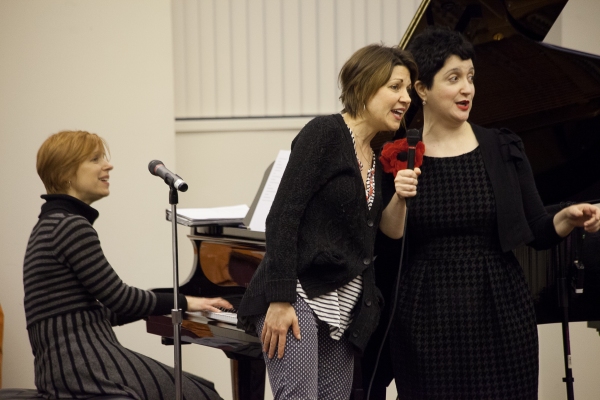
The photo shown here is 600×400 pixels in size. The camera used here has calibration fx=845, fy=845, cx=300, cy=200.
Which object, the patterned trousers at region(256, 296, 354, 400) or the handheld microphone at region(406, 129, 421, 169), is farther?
the handheld microphone at region(406, 129, 421, 169)

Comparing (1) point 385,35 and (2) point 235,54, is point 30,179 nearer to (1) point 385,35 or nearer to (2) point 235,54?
(2) point 235,54

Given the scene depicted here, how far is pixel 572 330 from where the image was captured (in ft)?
16.4

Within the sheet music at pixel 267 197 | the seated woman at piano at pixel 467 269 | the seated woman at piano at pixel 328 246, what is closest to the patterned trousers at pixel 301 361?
the seated woman at piano at pixel 328 246

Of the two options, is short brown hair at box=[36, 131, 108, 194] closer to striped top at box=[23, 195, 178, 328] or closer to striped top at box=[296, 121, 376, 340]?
striped top at box=[23, 195, 178, 328]

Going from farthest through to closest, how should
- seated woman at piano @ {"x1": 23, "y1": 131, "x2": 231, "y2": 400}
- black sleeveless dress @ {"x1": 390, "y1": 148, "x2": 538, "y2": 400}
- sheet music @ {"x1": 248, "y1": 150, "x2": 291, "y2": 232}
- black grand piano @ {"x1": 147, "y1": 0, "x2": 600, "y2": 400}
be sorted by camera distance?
1. sheet music @ {"x1": 248, "y1": 150, "x2": 291, "y2": 232}
2. black grand piano @ {"x1": 147, "y1": 0, "x2": 600, "y2": 400}
3. seated woman at piano @ {"x1": 23, "y1": 131, "x2": 231, "y2": 400}
4. black sleeveless dress @ {"x1": 390, "y1": 148, "x2": 538, "y2": 400}

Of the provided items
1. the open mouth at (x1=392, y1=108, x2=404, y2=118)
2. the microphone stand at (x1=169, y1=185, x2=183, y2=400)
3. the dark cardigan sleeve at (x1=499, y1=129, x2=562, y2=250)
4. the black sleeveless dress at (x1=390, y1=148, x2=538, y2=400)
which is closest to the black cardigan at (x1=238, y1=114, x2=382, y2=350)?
the open mouth at (x1=392, y1=108, x2=404, y2=118)

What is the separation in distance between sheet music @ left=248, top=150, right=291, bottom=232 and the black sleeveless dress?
921 mm

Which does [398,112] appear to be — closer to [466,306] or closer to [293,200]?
[293,200]

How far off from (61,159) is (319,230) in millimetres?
1060

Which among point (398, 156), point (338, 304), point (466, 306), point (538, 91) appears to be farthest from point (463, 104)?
point (538, 91)

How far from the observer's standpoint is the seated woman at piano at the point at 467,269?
7.92 ft

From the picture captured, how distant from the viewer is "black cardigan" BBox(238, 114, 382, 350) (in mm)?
2096

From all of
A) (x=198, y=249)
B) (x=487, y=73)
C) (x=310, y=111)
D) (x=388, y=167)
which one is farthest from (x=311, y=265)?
(x=310, y=111)

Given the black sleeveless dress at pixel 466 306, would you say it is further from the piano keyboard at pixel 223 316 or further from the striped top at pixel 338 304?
the piano keyboard at pixel 223 316
